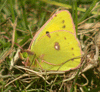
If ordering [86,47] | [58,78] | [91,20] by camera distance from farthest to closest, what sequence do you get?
[91,20], [86,47], [58,78]

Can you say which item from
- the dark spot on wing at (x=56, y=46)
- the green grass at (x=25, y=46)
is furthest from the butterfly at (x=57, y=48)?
the green grass at (x=25, y=46)

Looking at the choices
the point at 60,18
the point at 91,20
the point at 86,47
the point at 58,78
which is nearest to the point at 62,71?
the point at 58,78

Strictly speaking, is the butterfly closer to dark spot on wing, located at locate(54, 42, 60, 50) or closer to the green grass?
dark spot on wing, located at locate(54, 42, 60, 50)

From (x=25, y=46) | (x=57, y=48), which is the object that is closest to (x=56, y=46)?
(x=57, y=48)

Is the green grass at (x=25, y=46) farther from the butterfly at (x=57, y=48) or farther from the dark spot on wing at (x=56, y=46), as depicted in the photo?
the dark spot on wing at (x=56, y=46)

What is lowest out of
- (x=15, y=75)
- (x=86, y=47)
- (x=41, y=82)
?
(x=41, y=82)

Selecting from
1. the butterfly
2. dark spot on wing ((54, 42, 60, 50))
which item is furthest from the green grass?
dark spot on wing ((54, 42, 60, 50))

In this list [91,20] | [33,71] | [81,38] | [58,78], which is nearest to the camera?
[33,71]

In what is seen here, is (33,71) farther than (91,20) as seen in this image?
No

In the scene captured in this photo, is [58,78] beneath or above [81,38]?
beneath

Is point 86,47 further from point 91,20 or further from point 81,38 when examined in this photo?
point 91,20
